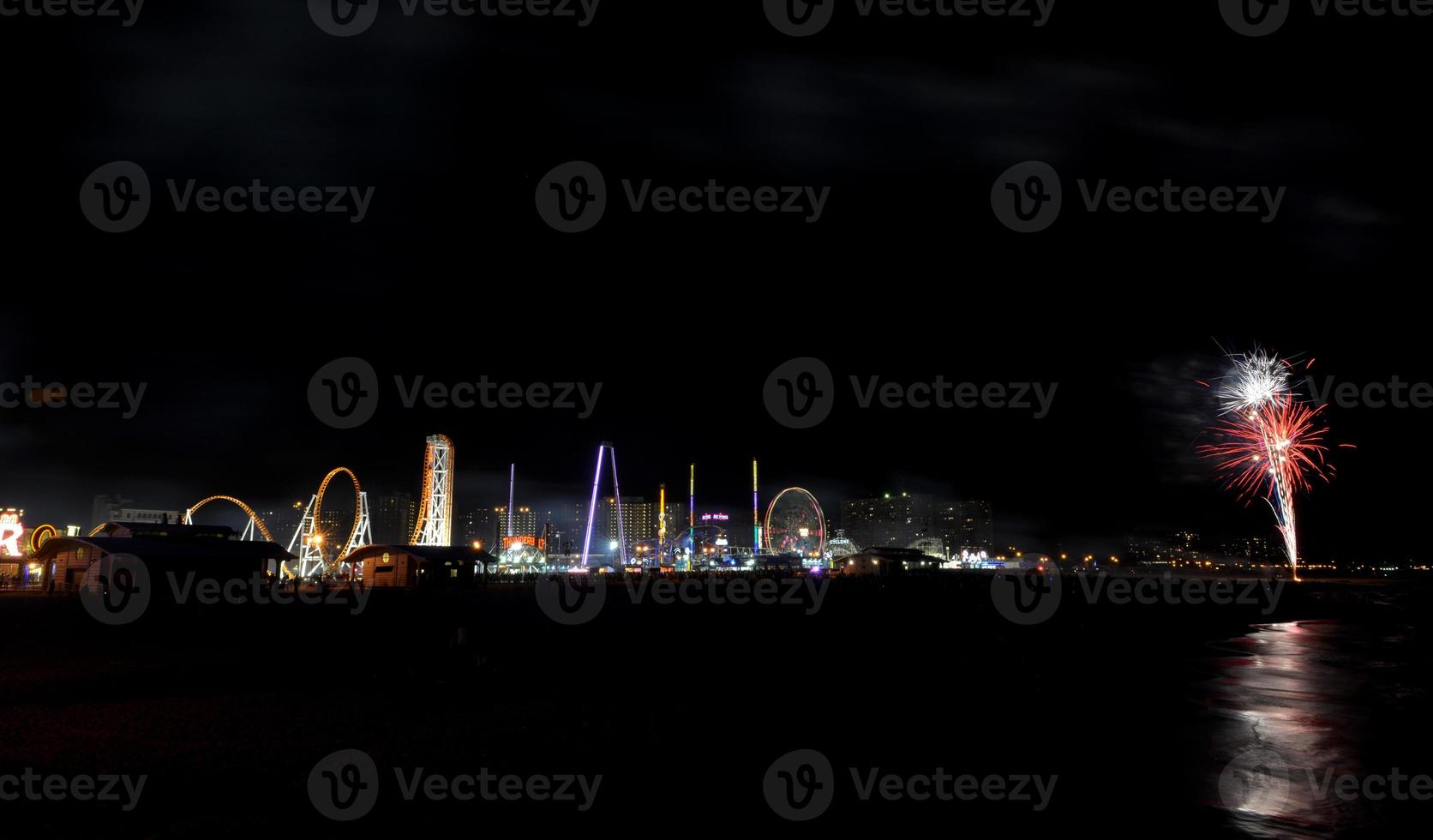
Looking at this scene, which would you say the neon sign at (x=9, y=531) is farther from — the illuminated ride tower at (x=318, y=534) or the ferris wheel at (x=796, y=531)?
the ferris wheel at (x=796, y=531)

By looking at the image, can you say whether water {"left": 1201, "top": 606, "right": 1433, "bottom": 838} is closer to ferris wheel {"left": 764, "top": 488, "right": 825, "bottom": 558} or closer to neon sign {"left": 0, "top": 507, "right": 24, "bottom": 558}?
neon sign {"left": 0, "top": 507, "right": 24, "bottom": 558}

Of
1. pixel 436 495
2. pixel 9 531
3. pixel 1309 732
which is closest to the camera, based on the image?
pixel 1309 732

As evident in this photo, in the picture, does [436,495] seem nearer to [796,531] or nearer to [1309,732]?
[1309,732]

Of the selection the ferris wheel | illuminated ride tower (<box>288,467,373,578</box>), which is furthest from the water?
the ferris wheel

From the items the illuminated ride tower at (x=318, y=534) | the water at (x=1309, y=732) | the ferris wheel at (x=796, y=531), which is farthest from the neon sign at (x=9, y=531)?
the ferris wheel at (x=796, y=531)

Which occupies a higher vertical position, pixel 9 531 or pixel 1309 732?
pixel 9 531

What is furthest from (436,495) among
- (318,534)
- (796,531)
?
(796,531)

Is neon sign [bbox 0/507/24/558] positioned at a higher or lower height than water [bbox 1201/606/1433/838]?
higher
